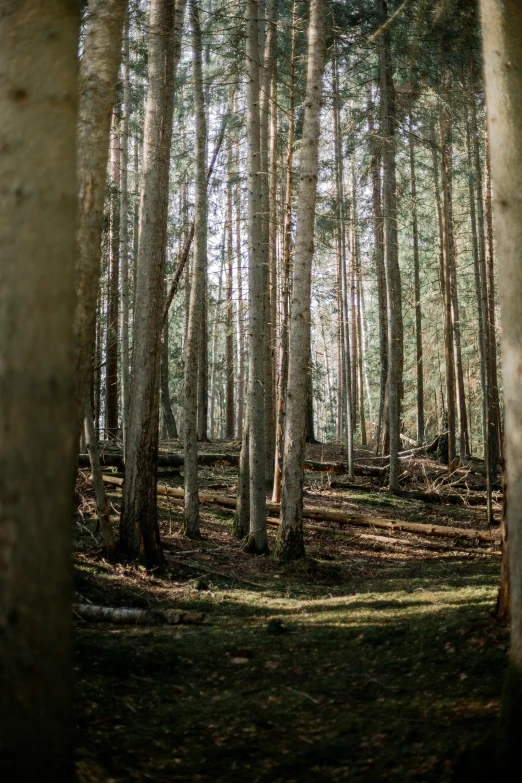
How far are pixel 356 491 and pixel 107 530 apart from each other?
30.7ft

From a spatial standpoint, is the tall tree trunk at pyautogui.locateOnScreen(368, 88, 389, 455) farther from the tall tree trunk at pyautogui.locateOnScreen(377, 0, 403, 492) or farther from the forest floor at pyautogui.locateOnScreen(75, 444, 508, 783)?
the forest floor at pyautogui.locateOnScreen(75, 444, 508, 783)

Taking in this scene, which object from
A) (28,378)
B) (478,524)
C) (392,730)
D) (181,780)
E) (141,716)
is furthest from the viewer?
(478,524)

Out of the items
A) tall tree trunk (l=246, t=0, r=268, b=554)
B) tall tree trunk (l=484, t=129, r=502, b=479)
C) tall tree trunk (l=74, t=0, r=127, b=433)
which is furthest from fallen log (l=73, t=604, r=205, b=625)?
tall tree trunk (l=484, t=129, r=502, b=479)

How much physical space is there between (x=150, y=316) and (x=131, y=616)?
4.01m

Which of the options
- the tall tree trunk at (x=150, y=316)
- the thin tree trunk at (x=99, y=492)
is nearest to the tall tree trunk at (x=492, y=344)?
the tall tree trunk at (x=150, y=316)

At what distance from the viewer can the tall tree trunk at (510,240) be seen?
2.79m

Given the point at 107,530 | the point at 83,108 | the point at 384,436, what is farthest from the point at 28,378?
the point at 384,436

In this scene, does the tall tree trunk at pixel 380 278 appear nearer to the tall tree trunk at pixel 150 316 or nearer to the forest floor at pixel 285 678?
the tall tree trunk at pixel 150 316

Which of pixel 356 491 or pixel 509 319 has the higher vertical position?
pixel 509 319

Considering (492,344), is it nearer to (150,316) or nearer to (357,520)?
(357,520)

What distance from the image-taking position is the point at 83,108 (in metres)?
4.45

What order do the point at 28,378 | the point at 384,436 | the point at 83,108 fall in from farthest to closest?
1. the point at 384,436
2. the point at 83,108
3. the point at 28,378

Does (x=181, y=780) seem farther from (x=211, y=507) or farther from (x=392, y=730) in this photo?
(x=211, y=507)

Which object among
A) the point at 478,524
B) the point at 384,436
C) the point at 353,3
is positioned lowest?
the point at 478,524
